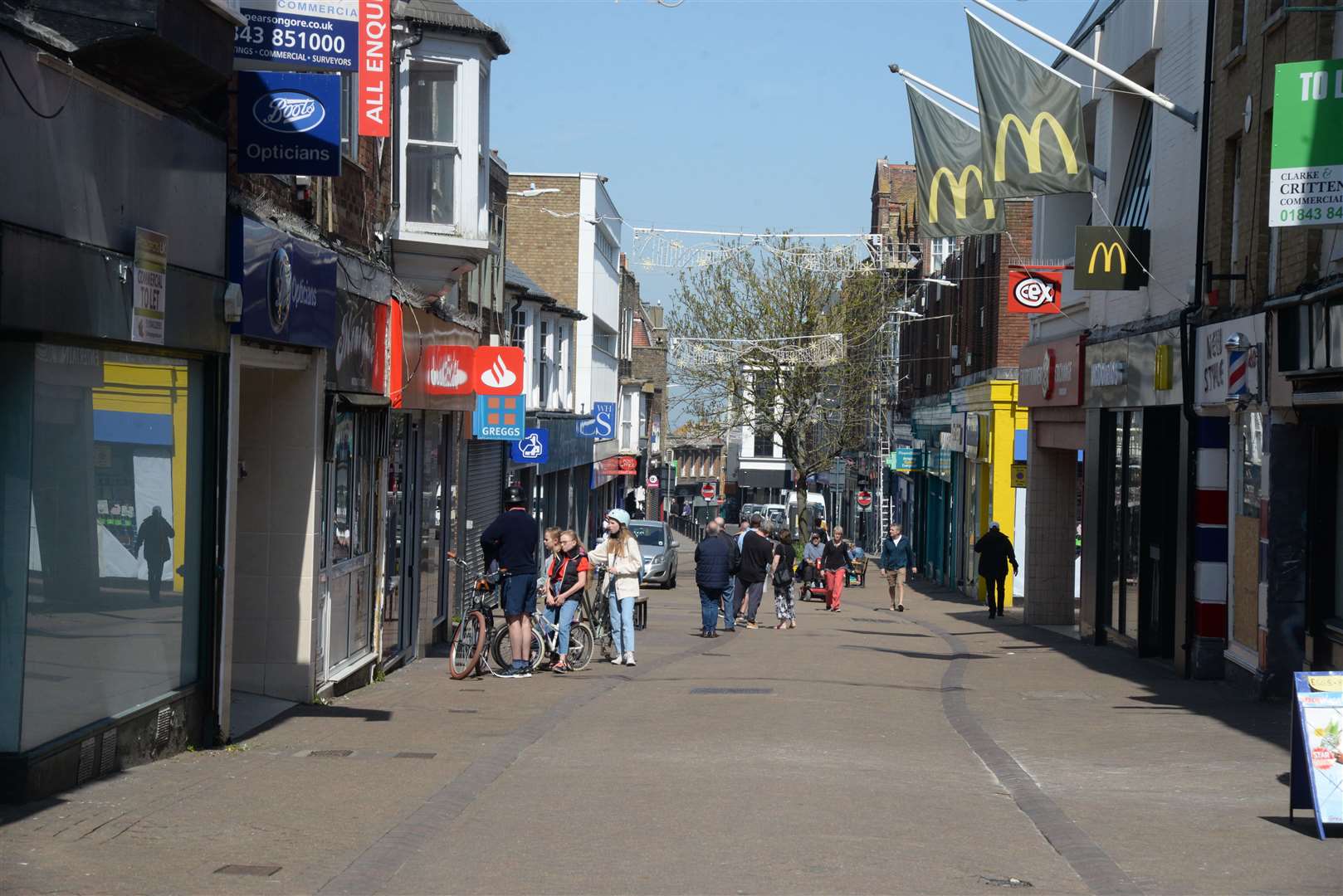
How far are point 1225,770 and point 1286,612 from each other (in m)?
4.22

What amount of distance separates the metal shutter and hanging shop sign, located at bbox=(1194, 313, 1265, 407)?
33.8 feet

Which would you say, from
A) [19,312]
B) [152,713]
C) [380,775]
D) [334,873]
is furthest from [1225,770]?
[19,312]

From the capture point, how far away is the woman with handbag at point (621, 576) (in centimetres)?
1728

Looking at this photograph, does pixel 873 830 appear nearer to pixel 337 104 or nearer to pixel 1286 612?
pixel 337 104

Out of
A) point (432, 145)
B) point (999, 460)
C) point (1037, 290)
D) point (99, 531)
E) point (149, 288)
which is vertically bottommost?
point (99, 531)

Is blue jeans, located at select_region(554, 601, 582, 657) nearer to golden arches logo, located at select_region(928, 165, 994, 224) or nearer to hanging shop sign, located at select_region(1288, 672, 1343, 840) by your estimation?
golden arches logo, located at select_region(928, 165, 994, 224)

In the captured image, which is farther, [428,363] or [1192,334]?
[428,363]

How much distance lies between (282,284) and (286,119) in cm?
125

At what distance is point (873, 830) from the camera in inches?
316

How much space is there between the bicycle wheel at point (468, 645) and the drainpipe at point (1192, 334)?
7628 millimetres

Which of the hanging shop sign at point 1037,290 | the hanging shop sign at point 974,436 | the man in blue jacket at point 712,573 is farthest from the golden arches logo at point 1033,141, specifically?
the hanging shop sign at point 974,436

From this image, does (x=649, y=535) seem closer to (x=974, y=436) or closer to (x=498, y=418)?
(x=974, y=436)

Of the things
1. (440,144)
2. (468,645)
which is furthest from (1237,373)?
(440,144)

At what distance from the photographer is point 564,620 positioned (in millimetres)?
16406
